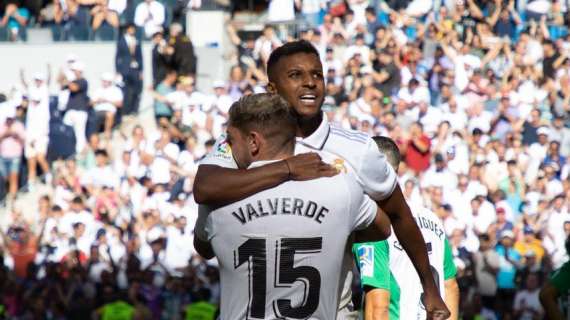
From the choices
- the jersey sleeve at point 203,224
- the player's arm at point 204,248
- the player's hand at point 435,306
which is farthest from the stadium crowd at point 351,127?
the jersey sleeve at point 203,224

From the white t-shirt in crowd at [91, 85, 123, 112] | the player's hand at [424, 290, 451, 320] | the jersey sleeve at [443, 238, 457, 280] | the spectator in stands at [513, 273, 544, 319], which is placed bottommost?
the spectator in stands at [513, 273, 544, 319]

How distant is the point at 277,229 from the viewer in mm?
5227

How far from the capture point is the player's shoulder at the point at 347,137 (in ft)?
18.4

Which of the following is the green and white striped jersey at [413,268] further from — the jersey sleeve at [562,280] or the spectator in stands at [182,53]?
the spectator in stands at [182,53]

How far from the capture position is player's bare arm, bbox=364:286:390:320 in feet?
22.7

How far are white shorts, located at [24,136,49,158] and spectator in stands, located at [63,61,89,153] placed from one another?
472 millimetres

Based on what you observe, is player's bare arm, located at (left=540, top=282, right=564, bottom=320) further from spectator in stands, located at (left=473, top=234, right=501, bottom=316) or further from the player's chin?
spectator in stands, located at (left=473, top=234, right=501, bottom=316)

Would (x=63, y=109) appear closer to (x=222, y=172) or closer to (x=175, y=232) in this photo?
(x=175, y=232)

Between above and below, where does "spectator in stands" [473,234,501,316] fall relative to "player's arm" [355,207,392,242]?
below

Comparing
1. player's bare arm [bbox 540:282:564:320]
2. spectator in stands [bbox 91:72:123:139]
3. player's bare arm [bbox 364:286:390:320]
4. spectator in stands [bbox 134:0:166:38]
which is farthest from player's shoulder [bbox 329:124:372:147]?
spectator in stands [bbox 134:0:166:38]

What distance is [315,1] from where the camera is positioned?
77.5 feet

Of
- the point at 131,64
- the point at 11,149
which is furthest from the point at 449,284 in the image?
the point at 131,64

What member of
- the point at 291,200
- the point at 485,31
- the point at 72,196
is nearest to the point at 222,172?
the point at 291,200

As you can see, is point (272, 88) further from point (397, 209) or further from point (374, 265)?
point (374, 265)
